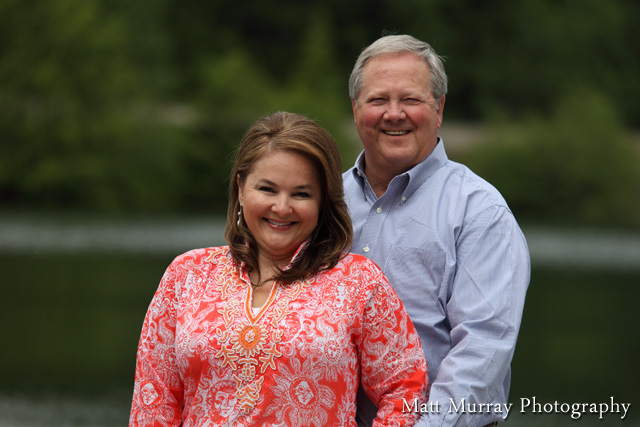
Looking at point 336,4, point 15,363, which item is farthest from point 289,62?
point 15,363

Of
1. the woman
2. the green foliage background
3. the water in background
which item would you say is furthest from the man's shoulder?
the green foliage background

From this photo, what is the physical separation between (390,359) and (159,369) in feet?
2.37

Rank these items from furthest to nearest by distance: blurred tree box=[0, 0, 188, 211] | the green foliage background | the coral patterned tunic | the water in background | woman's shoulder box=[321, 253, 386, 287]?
the green foliage background → blurred tree box=[0, 0, 188, 211] → the water in background → woman's shoulder box=[321, 253, 386, 287] → the coral patterned tunic

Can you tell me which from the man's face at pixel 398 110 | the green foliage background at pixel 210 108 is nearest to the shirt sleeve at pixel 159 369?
the man's face at pixel 398 110

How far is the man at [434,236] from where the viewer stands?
2.92 metres

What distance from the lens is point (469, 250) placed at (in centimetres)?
304

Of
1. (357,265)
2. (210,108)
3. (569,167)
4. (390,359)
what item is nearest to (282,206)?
(357,265)

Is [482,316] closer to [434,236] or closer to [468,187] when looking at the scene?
[434,236]

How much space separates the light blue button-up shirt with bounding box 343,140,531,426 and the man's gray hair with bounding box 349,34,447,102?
0.24m

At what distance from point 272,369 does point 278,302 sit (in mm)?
211

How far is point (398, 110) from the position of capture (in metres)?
3.25

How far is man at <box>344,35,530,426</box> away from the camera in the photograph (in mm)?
2924

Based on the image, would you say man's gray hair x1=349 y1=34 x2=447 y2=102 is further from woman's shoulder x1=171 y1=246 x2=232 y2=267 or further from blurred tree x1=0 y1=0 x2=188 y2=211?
blurred tree x1=0 y1=0 x2=188 y2=211

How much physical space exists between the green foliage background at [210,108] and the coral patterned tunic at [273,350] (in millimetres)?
29530
